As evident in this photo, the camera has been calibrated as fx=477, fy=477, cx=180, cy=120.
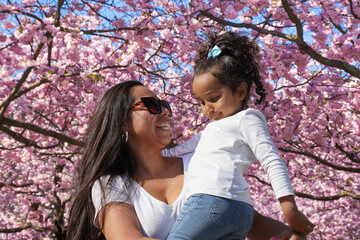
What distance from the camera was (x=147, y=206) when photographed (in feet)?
7.00

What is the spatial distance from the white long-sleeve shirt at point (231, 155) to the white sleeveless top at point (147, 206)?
133mm

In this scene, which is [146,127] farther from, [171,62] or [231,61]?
[171,62]

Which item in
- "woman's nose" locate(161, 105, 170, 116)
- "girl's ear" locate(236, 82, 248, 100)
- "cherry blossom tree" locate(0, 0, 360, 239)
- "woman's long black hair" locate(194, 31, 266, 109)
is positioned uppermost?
"cherry blossom tree" locate(0, 0, 360, 239)

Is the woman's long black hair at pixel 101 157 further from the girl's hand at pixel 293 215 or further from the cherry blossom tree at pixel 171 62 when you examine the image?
the cherry blossom tree at pixel 171 62

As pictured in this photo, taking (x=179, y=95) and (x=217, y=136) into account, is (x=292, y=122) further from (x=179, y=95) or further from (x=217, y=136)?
(x=217, y=136)

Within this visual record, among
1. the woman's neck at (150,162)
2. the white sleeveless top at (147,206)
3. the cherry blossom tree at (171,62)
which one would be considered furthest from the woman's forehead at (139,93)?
the cherry blossom tree at (171,62)

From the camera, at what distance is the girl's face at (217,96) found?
7.06ft

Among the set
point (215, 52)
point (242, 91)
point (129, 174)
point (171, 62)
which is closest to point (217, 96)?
point (242, 91)

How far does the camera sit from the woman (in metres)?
2.10

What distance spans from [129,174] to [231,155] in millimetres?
561

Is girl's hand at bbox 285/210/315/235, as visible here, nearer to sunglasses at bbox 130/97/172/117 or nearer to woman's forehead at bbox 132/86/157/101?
sunglasses at bbox 130/97/172/117

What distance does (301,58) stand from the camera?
20.9 feet

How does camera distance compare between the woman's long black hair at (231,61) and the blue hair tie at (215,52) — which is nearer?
the woman's long black hair at (231,61)

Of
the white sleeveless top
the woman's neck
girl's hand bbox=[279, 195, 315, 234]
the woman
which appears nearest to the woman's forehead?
the woman
